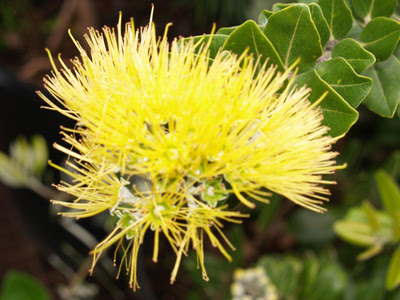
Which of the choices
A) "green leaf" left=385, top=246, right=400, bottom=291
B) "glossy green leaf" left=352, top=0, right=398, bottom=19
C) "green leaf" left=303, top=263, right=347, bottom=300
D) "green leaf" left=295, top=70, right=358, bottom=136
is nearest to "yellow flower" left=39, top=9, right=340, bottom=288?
"green leaf" left=295, top=70, right=358, bottom=136

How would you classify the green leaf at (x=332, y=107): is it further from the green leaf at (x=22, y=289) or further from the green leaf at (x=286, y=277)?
the green leaf at (x=22, y=289)

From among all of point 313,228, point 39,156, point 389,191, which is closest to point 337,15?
point 389,191

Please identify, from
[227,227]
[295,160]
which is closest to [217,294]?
[227,227]

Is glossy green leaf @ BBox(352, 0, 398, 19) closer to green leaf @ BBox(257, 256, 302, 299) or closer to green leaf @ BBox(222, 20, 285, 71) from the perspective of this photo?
green leaf @ BBox(222, 20, 285, 71)

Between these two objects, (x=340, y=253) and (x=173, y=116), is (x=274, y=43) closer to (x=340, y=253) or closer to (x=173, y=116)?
(x=173, y=116)

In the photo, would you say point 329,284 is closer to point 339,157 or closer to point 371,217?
point 371,217

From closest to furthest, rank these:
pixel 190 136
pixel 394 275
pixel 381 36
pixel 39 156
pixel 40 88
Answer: pixel 190 136 → pixel 381 36 → pixel 394 275 → pixel 39 156 → pixel 40 88
